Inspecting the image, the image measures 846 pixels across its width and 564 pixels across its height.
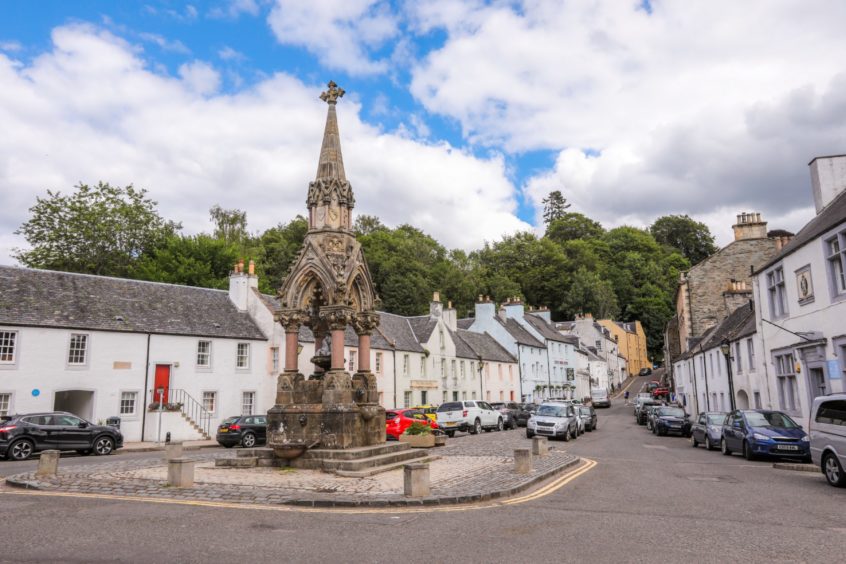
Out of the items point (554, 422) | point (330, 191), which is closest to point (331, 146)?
point (330, 191)

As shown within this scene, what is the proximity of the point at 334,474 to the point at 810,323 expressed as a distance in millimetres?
16721

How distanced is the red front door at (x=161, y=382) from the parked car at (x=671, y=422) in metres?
25.8

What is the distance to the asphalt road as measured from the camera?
6.80 metres

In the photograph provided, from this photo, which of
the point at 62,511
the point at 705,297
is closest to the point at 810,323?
the point at 62,511

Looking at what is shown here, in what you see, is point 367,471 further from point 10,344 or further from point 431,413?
point 10,344

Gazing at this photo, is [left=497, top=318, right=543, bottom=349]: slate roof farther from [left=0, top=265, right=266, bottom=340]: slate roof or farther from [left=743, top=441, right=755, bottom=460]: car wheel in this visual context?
[left=743, top=441, right=755, bottom=460]: car wheel

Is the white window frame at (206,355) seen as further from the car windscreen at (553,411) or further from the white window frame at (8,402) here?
the car windscreen at (553,411)

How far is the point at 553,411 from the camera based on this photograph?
29.3m

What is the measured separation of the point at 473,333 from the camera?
2208 inches

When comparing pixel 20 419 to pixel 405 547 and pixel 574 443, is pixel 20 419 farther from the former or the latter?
pixel 574 443

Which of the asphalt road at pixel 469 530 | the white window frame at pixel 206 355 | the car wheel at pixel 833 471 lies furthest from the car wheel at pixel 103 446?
the car wheel at pixel 833 471

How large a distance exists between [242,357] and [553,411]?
17514 millimetres

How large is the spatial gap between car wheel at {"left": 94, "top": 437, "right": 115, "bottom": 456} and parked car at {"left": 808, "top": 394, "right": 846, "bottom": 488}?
22813mm

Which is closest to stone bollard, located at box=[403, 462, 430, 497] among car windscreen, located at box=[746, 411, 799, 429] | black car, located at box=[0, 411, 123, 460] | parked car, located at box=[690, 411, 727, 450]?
car windscreen, located at box=[746, 411, 799, 429]
